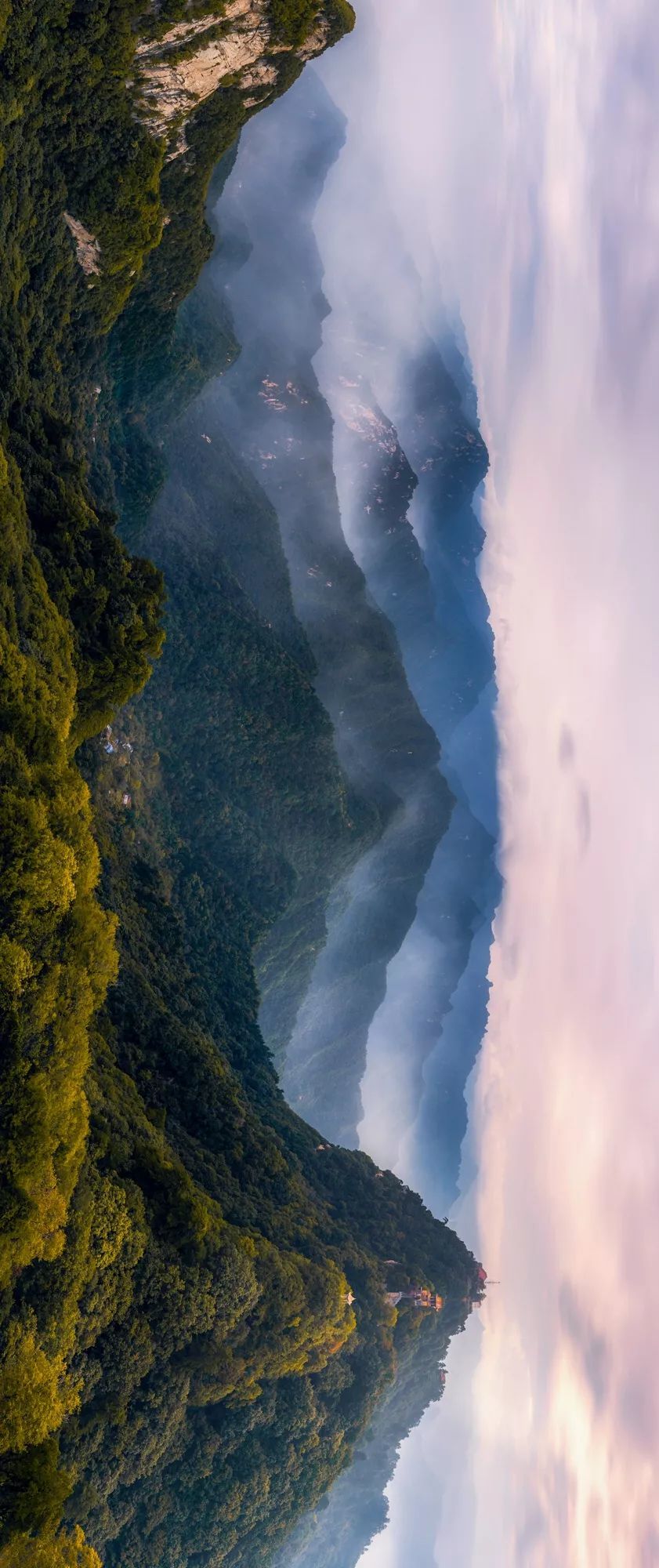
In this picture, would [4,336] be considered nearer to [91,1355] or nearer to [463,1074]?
[91,1355]

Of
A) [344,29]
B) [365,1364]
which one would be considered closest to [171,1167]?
[365,1364]

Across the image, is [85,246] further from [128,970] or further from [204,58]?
[128,970]

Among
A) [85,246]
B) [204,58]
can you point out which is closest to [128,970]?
[85,246]

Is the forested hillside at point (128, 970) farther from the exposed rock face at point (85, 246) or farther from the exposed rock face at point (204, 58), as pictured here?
the exposed rock face at point (204, 58)

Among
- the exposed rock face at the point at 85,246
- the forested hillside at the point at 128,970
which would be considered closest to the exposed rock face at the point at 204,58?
the forested hillside at the point at 128,970

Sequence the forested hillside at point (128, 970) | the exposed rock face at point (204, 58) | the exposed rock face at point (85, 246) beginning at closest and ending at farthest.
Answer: the forested hillside at point (128, 970) < the exposed rock face at point (204, 58) < the exposed rock face at point (85, 246)
